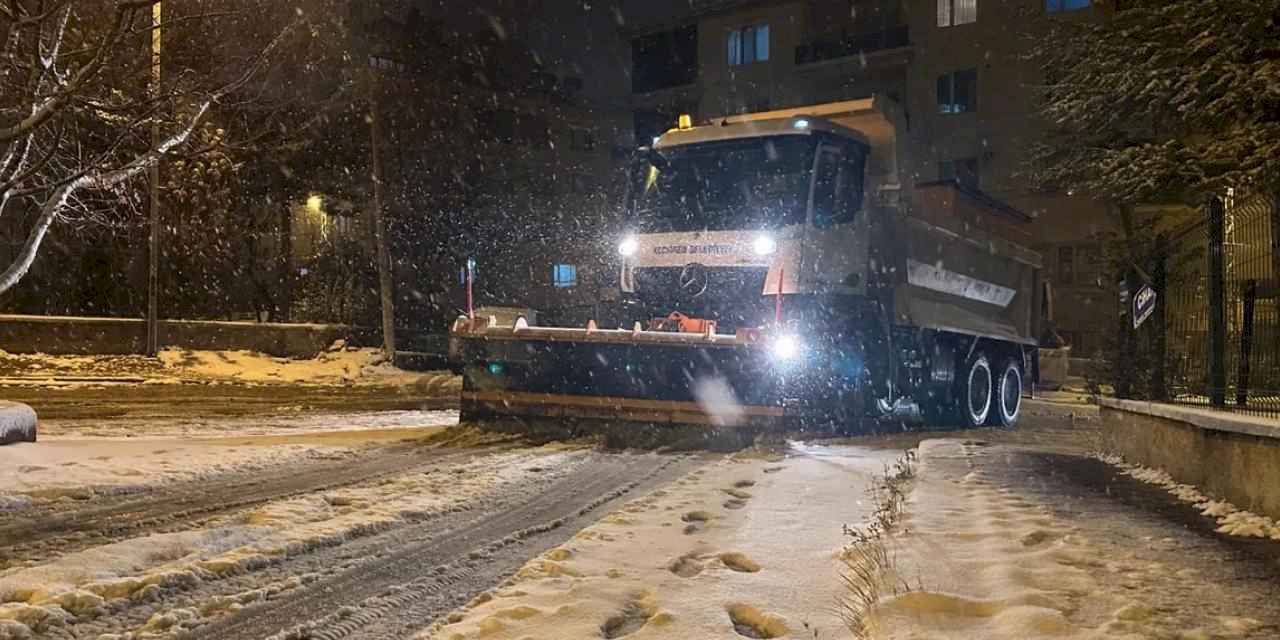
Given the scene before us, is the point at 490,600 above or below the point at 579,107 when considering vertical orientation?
below

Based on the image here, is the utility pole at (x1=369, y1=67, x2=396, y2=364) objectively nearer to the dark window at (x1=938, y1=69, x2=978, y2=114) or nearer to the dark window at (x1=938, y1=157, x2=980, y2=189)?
the dark window at (x1=938, y1=157, x2=980, y2=189)

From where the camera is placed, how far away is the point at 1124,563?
4980 mm

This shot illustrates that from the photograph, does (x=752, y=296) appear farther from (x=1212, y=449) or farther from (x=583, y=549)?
(x=583, y=549)

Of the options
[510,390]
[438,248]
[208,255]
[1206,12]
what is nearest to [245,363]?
[208,255]

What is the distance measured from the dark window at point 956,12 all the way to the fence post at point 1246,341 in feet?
96.4

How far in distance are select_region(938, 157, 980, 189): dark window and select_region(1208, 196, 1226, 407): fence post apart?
89.6 ft

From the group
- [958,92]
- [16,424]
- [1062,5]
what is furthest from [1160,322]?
[958,92]

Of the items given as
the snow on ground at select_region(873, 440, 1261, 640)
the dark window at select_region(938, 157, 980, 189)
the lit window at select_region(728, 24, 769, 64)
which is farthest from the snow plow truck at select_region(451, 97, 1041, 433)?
the lit window at select_region(728, 24, 769, 64)

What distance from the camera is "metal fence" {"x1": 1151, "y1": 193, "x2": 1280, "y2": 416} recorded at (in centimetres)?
728

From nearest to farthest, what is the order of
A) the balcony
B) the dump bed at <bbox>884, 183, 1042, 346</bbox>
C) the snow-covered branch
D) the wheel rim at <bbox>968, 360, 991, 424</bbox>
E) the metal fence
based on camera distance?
the metal fence → the dump bed at <bbox>884, 183, 1042, 346</bbox> → the snow-covered branch → the wheel rim at <bbox>968, 360, 991, 424</bbox> → the balcony

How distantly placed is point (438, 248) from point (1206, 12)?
22.1m

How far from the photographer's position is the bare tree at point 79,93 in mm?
9711

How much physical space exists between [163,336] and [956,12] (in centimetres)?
2813

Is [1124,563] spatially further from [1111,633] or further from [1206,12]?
[1206,12]
